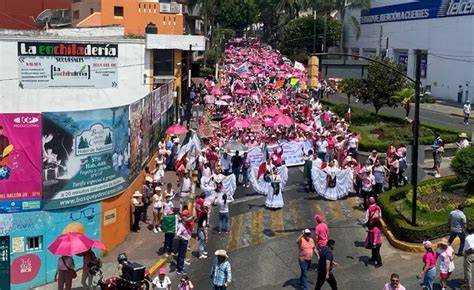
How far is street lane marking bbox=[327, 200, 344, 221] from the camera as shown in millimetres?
20641

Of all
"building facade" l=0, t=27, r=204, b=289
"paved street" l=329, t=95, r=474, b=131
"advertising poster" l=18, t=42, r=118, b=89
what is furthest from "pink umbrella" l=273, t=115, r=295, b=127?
"paved street" l=329, t=95, r=474, b=131

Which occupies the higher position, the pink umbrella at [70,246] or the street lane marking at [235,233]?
the pink umbrella at [70,246]

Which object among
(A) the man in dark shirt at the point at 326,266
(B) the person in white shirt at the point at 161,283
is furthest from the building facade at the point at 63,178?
(A) the man in dark shirt at the point at 326,266

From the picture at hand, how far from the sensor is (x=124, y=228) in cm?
1870

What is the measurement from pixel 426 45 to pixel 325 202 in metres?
51.1

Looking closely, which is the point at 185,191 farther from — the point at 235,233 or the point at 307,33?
the point at 307,33

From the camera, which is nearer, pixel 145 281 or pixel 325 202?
pixel 145 281

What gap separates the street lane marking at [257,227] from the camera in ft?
60.8

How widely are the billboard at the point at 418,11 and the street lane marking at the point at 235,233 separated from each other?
153ft

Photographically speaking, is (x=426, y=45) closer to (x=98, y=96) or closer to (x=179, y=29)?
(x=179, y=29)

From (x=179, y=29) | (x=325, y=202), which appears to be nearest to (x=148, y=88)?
(x=179, y=29)

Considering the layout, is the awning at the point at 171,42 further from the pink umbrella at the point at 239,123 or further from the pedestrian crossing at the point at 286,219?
the pedestrian crossing at the point at 286,219

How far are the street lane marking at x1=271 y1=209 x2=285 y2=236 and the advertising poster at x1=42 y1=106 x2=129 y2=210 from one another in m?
4.74

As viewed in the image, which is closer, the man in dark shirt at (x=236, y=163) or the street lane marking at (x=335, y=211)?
the street lane marking at (x=335, y=211)
